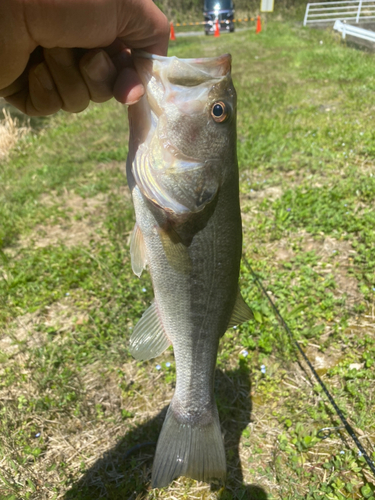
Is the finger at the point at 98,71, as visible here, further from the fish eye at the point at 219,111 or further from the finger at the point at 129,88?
the fish eye at the point at 219,111

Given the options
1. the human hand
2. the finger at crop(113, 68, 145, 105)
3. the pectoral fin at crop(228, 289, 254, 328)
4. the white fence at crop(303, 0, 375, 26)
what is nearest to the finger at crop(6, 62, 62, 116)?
the human hand

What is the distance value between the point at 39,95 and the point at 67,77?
0.22m

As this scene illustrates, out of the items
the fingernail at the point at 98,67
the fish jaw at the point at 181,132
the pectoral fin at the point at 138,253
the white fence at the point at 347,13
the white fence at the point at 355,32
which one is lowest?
the pectoral fin at the point at 138,253

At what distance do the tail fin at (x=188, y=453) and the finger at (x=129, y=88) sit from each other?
1.59 m

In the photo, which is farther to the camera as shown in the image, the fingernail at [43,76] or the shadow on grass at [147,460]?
the shadow on grass at [147,460]

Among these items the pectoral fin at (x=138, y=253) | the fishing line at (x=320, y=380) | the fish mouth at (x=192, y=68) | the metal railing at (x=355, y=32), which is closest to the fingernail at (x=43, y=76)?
the fish mouth at (x=192, y=68)

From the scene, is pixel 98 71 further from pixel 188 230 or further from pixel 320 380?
pixel 320 380

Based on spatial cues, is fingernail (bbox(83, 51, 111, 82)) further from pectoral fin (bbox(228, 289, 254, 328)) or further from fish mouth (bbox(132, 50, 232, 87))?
pectoral fin (bbox(228, 289, 254, 328))

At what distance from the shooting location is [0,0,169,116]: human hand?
1307 millimetres

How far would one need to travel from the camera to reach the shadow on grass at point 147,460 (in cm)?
216

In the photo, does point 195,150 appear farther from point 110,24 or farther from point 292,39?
point 292,39

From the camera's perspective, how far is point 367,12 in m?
17.3

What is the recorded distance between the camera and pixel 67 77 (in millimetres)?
1829

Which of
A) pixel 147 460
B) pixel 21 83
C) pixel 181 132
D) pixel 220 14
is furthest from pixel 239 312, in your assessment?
pixel 220 14
